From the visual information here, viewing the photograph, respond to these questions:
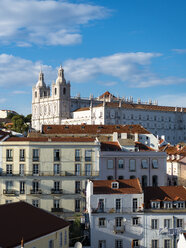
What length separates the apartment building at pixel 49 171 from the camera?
51.1 meters

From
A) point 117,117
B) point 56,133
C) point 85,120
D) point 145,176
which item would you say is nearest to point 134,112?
point 117,117

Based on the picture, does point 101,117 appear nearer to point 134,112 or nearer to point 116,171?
point 134,112

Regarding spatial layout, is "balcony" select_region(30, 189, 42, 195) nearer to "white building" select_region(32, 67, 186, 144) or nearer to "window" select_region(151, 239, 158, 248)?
"window" select_region(151, 239, 158, 248)

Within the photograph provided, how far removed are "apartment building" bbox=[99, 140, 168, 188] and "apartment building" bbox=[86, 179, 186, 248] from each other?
11.0m

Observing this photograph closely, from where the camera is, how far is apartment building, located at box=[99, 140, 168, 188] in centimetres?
5594

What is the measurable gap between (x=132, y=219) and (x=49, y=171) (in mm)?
13677

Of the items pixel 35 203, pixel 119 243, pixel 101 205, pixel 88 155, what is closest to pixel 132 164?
pixel 88 155

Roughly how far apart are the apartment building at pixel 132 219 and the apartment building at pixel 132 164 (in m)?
11.0

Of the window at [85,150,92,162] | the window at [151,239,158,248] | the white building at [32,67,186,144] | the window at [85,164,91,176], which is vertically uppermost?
the white building at [32,67,186,144]

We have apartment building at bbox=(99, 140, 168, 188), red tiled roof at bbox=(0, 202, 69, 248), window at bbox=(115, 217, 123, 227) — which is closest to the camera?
red tiled roof at bbox=(0, 202, 69, 248)

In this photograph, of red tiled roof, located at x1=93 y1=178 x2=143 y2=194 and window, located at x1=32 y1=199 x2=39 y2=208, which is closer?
red tiled roof, located at x1=93 y1=178 x2=143 y2=194

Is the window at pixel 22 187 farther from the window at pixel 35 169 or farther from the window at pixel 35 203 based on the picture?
the window at pixel 35 169

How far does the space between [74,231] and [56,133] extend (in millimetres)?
35132

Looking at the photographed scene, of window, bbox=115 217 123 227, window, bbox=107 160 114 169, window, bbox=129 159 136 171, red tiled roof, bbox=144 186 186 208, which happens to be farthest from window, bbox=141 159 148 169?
window, bbox=115 217 123 227
